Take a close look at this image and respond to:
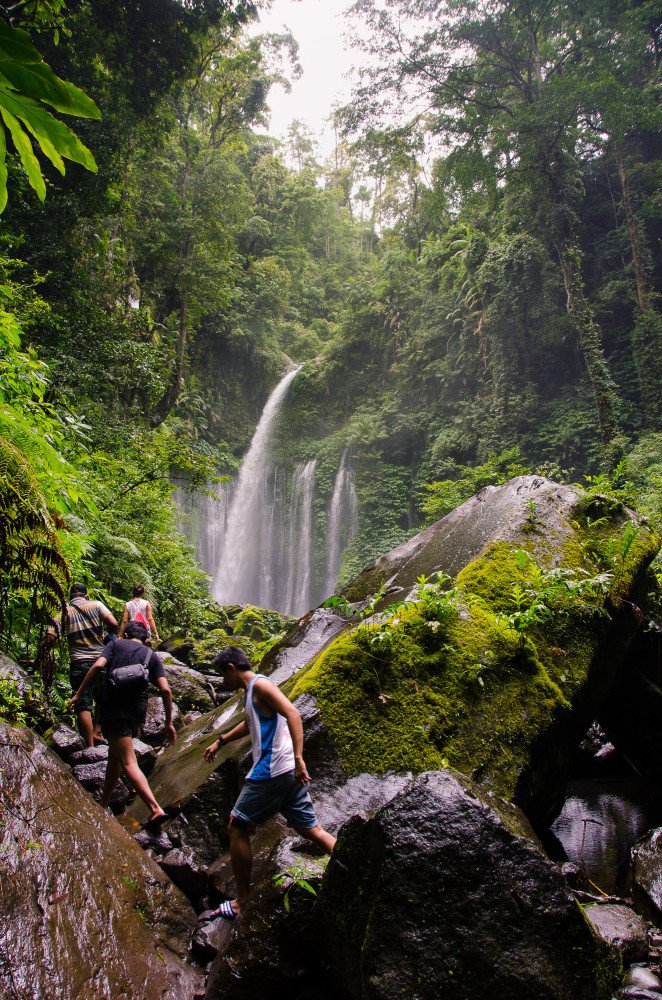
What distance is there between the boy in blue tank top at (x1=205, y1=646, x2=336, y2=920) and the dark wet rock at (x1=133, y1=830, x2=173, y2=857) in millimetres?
1064

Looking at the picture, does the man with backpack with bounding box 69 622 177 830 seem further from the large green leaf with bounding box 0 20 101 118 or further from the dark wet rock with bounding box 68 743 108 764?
the large green leaf with bounding box 0 20 101 118

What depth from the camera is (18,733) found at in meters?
2.90

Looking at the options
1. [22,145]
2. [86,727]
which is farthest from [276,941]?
[86,727]

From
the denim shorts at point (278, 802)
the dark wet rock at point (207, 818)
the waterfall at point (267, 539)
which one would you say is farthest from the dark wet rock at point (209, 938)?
the waterfall at point (267, 539)

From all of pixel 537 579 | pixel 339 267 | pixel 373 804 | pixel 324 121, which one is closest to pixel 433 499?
pixel 537 579

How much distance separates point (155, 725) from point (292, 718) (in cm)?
412

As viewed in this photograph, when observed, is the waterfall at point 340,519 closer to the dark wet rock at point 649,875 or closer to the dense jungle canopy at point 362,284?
the dense jungle canopy at point 362,284

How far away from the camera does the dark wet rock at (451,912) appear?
5.67 ft

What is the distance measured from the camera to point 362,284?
2661cm

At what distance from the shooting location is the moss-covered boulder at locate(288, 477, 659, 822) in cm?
292

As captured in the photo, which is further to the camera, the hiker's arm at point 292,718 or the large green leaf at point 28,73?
the hiker's arm at point 292,718

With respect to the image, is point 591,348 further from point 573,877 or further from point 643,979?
point 643,979

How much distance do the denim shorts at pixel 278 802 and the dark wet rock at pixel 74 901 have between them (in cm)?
73

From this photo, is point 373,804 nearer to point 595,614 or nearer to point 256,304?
point 595,614
